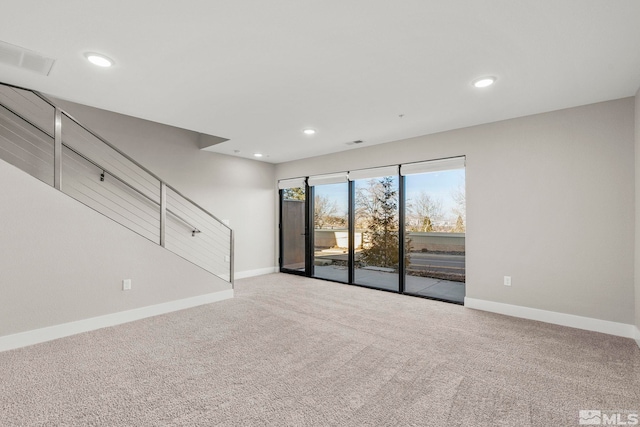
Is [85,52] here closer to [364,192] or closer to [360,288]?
[364,192]

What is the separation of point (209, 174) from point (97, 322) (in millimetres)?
2992

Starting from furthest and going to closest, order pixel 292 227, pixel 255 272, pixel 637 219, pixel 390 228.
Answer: pixel 292 227 < pixel 255 272 < pixel 390 228 < pixel 637 219

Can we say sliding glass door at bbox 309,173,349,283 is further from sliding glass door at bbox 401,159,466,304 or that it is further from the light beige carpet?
the light beige carpet

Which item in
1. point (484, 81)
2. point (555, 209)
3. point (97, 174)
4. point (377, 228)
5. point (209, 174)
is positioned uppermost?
point (484, 81)

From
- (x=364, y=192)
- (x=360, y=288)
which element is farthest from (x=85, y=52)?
(x=360, y=288)

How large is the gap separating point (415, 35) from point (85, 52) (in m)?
2.49

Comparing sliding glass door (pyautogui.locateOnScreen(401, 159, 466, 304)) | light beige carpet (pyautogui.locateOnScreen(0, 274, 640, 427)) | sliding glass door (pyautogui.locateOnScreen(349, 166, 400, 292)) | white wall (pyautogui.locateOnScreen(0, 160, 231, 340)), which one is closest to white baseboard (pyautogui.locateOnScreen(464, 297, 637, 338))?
light beige carpet (pyautogui.locateOnScreen(0, 274, 640, 427))

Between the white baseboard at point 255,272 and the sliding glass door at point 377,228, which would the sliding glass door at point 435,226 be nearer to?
the sliding glass door at point 377,228

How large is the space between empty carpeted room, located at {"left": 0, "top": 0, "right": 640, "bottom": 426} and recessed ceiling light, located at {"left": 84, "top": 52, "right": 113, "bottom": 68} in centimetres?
3

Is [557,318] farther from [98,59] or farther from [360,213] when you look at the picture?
[98,59]

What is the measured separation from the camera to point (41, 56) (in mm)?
2354

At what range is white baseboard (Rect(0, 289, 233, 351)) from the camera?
110 inches

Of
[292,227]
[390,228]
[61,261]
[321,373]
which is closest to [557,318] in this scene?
[390,228]

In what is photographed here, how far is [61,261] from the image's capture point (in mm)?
3043
